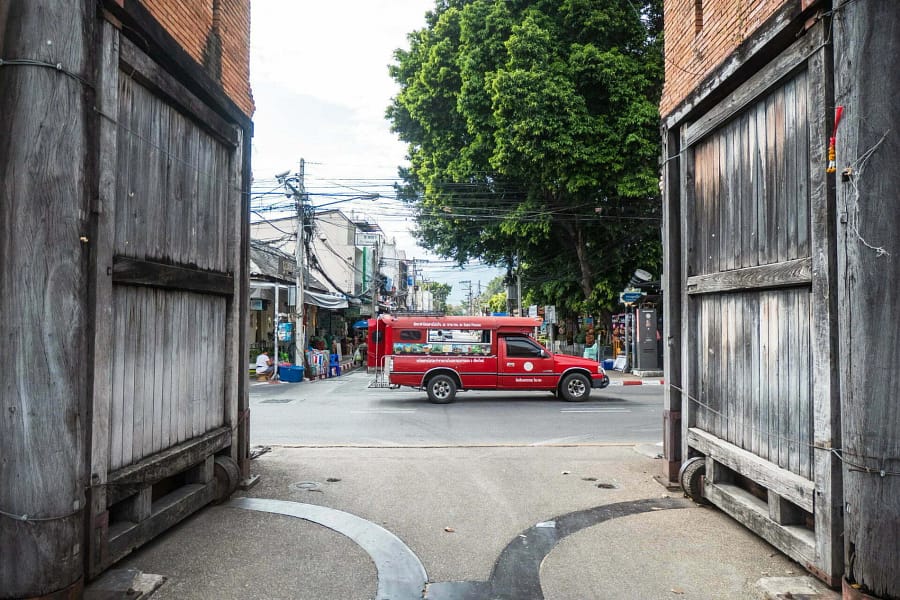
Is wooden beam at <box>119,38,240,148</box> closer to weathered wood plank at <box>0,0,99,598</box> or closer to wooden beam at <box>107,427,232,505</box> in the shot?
weathered wood plank at <box>0,0,99,598</box>

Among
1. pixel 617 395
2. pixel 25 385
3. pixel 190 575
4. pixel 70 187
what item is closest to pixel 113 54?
pixel 70 187

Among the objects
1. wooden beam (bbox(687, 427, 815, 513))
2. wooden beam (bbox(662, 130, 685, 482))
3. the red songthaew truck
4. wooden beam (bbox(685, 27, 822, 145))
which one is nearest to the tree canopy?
the red songthaew truck

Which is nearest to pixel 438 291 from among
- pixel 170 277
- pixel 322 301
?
pixel 322 301

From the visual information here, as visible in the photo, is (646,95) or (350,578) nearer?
(350,578)

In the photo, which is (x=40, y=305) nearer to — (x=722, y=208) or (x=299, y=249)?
(x=722, y=208)

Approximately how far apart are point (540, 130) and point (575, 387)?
9.05m

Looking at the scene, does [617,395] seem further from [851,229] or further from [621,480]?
[851,229]

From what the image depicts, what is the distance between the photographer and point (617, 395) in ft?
55.6

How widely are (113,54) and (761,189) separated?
4991mm

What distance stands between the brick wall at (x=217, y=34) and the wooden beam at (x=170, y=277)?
207cm

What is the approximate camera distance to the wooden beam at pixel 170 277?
4359 mm

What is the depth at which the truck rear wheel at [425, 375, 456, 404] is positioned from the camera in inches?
587

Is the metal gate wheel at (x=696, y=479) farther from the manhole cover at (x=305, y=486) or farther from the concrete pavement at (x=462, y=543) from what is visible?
the manhole cover at (x=305, y=486)

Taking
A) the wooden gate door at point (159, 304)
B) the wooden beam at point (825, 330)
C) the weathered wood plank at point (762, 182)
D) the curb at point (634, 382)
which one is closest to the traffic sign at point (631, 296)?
the curb at point (634, 382)
